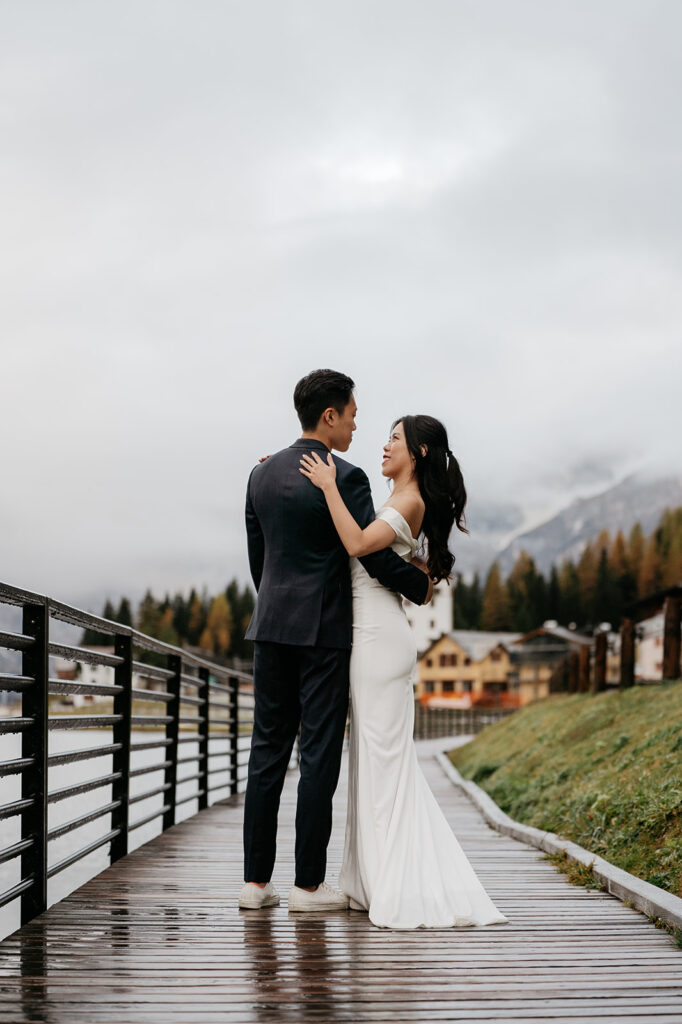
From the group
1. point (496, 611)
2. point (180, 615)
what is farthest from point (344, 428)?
point (180, 615)

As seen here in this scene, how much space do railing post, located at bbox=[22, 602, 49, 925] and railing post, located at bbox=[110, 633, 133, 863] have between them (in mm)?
1523

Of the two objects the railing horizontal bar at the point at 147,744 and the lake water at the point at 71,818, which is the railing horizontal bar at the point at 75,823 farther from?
the railing horizontal bar at the point at 147,744

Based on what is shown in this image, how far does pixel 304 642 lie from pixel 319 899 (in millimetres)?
1011

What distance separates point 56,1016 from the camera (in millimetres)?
2811

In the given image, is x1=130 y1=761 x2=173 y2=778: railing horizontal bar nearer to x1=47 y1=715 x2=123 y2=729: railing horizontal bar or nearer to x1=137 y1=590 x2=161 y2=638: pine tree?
x1=47 y1=715 x2=123 y2=729: railing horizontal bar

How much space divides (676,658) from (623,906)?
7.94 m

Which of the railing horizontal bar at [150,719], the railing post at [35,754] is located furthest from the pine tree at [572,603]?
the railing post at [35,754]

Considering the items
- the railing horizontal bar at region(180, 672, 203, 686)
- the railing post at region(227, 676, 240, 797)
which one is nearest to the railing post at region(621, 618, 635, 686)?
the railing post at region(227, 676, 240, 797)

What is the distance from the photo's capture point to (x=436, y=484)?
14.7 ft

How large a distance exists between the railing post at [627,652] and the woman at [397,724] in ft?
31.5

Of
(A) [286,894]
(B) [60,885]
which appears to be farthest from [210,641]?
(A) [286,894]

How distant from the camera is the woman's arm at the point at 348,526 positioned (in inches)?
160

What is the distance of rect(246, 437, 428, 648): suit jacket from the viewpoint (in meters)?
4.14

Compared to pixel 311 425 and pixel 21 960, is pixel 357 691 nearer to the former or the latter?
pixel 311 425
